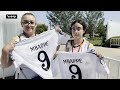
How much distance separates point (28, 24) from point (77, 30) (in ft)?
2.06

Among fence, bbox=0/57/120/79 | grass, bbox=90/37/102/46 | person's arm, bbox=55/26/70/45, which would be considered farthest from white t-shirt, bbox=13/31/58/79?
fence, bbox=0/57/120/79

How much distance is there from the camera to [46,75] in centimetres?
306

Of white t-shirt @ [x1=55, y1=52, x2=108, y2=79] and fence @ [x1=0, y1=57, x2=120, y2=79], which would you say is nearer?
white t-shirt @ [x1=55, y1=52, x2=108, y2=79]

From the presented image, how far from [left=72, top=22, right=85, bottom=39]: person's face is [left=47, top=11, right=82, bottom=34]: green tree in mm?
104

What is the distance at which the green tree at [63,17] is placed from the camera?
3.16m

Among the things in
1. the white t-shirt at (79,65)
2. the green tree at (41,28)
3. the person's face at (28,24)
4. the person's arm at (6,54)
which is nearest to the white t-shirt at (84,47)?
the white t-shirt at (79,65)

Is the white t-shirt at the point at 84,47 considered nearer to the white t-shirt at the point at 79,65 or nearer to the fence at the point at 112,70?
the white t-shirt at the point at 79,65

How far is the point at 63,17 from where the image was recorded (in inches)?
127

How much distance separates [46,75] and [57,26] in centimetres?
66

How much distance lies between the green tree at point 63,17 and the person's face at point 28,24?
1.25 feet

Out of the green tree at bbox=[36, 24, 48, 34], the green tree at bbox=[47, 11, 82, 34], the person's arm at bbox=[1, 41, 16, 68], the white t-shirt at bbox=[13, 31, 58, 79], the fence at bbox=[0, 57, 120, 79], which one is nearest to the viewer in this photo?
the person's arm at bbox=[1, 41, 16, 68]

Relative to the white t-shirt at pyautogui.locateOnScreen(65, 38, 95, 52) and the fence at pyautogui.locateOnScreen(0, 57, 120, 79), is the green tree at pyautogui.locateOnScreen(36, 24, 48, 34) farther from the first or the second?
the fence at pyautogui.locateOnScreen(0, 57, 120, 79)

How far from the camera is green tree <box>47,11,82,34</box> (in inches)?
125
